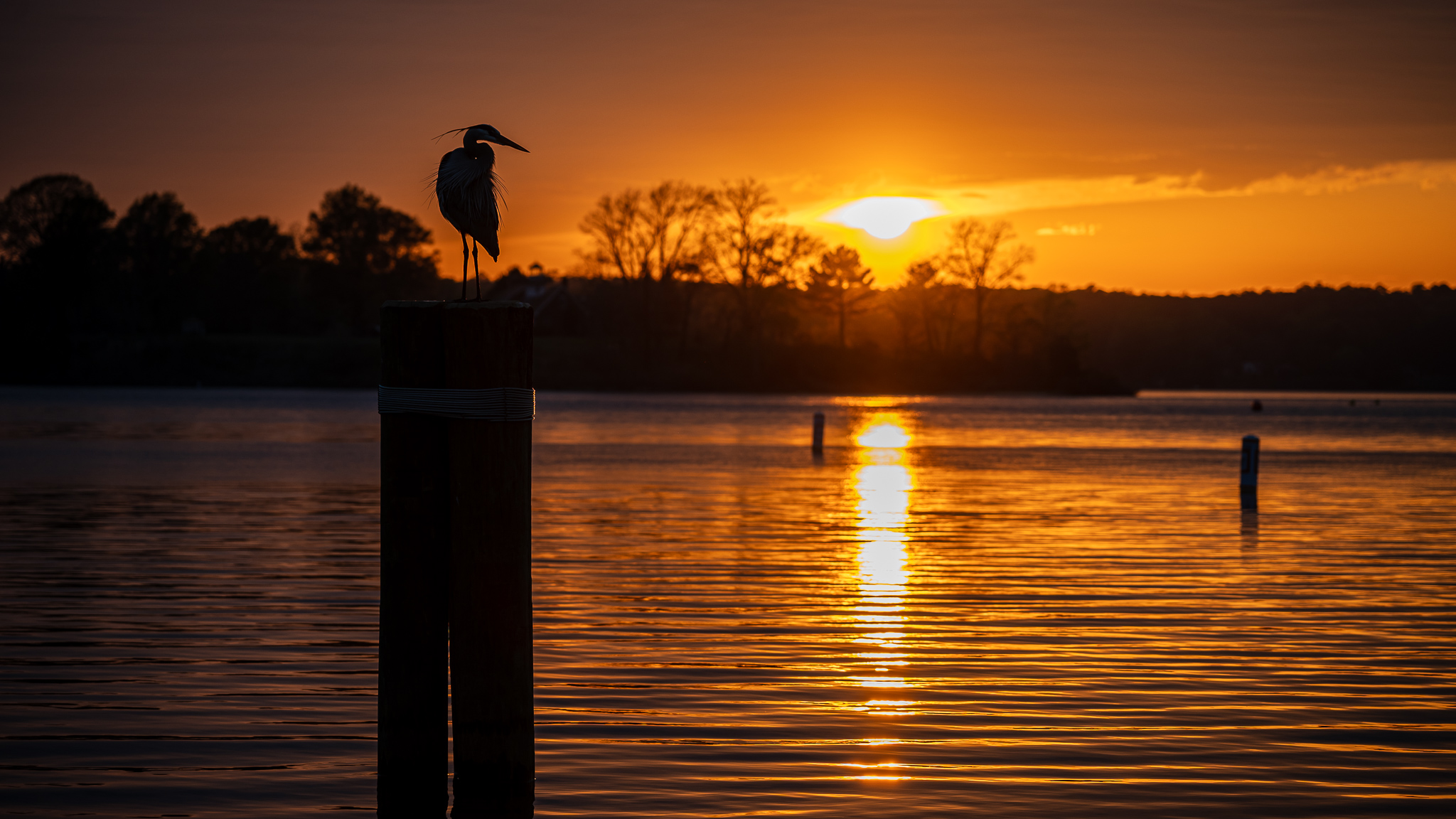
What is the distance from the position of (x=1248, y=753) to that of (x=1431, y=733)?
119 cm

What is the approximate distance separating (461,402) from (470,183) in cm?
106

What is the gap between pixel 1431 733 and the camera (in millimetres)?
6426

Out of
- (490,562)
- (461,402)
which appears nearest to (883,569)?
(490,562)

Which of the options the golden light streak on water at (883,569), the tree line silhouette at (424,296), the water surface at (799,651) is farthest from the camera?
the tree line silhouette at (424,296)

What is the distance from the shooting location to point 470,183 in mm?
5320

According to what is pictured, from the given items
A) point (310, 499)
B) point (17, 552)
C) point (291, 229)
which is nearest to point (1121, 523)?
point (310, 499)

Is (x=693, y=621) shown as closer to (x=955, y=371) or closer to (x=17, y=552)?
(x=17, y=552)

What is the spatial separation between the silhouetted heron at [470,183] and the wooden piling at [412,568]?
0.49 m

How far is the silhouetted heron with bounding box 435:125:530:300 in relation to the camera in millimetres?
5305

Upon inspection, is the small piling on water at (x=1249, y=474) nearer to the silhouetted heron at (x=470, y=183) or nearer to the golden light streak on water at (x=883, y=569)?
the golden light streak on water at (x=883, y=569)

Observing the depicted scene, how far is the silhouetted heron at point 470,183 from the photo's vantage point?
17.4 ft

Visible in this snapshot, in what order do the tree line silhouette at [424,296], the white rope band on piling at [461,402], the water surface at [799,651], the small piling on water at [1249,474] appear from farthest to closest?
the tree line silhouette at [424,296] → the small piling on water at [1249,474] → the water surface at [799,651] → the white rope band on piling at [461,402]

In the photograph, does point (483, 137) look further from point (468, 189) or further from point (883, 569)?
point (883, 569)

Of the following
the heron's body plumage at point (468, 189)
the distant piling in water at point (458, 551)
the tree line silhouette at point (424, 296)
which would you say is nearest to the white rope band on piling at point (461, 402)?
the distant piling in water at point (458, 551)
